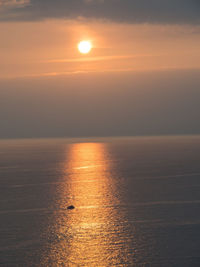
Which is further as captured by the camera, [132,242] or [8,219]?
[8,219]

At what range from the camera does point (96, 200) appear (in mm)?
69750

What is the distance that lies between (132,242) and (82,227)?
939 cm

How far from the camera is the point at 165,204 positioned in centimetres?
6184

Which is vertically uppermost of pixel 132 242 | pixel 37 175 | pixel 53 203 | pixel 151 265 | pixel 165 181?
pixel 37 175

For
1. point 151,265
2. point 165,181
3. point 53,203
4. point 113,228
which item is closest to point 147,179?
point 165,181

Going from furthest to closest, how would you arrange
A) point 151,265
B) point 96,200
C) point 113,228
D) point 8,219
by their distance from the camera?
point 96,200
point 8,219
point 113,228
point 151,265

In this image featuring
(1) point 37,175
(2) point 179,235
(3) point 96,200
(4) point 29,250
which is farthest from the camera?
(1) point 37,175

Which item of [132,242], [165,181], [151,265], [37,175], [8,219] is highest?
[37,175]

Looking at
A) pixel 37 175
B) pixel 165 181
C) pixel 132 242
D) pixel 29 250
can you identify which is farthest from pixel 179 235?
pixel 37 175

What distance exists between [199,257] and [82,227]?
17.4m

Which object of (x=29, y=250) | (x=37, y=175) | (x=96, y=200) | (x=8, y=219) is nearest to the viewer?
(x=29, y=250)

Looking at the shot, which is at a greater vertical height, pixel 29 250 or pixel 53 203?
pixel 53 203

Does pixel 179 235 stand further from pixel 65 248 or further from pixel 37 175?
pixel 37 175

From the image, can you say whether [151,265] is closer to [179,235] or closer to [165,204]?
[179,235]
